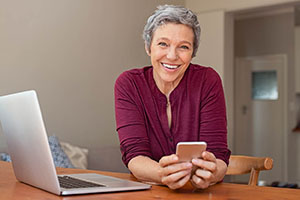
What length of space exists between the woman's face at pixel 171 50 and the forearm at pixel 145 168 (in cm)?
32

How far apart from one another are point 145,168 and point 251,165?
0.57 metres

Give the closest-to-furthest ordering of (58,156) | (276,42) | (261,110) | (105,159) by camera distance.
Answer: (58,156) < (105,159) < (276,42) < (261,110)

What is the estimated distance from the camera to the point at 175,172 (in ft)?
3.41

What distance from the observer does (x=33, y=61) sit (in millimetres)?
3758

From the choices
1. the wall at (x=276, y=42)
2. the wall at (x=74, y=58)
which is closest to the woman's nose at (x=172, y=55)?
the wall at (x=74, y=58)

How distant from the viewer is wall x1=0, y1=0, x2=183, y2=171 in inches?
143

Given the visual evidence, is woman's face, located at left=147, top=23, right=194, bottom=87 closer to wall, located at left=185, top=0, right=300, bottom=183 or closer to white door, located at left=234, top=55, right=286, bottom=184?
wall, located at left=185, top=0, right=300, bottom=183

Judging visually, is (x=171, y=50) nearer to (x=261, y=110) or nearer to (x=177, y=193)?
(x=177, y=193)

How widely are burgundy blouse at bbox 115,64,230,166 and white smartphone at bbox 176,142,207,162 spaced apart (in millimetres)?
413

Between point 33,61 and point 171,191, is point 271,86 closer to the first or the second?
point 33,61

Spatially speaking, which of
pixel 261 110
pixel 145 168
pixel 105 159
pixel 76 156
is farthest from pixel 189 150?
pixel 261 110

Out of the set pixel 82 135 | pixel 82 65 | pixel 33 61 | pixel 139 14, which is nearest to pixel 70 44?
pixel 82 65

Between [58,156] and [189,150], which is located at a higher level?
[189,150]

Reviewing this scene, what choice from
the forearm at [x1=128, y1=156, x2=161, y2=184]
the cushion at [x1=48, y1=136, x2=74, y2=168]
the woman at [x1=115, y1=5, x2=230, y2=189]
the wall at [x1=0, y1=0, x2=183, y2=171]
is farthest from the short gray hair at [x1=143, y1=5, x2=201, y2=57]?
the wall at [x1=0, y1=0, x2=183, y2=171]
